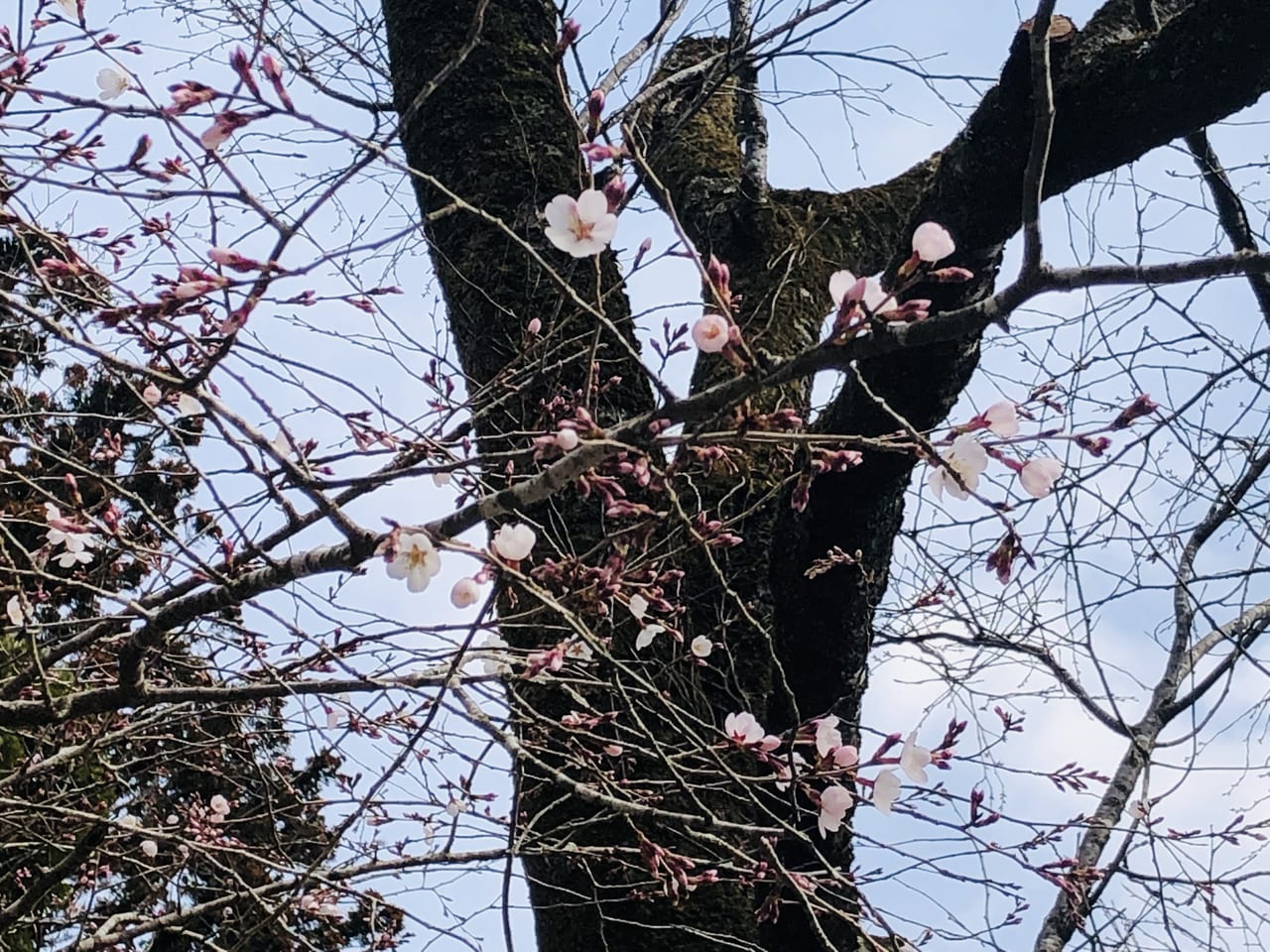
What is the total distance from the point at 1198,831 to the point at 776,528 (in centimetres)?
150

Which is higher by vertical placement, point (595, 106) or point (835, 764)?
point (595, 106)

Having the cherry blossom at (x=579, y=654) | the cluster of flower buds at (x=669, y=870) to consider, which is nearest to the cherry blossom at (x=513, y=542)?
the cherry blossom at (x=579, y=654)

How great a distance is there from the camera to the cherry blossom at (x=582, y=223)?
3.99 ft

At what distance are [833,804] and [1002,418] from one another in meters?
0.67

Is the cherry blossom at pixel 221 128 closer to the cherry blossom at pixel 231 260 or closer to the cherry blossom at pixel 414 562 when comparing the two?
the cherry blossom at pixel 231 260

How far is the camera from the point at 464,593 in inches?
57.7

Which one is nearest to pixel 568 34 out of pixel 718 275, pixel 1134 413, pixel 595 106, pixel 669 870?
pixel 595 106

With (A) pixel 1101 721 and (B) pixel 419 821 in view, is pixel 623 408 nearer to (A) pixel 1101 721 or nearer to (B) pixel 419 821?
(B) pixel 419 821

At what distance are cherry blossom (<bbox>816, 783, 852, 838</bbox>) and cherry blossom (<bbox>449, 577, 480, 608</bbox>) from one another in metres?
0.58

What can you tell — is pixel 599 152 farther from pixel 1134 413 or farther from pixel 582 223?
pixel 1134 413

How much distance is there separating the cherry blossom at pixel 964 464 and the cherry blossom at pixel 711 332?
0.93ft

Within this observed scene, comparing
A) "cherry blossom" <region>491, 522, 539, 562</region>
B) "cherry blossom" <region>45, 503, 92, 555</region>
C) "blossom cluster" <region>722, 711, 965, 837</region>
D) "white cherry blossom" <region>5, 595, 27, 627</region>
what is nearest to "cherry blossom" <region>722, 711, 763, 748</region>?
"blossom cluster" <region>722, 711, 965, 837</region>

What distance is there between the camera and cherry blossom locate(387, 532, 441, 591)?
4.20ft

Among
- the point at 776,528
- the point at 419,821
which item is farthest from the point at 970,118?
the point at 419,821
